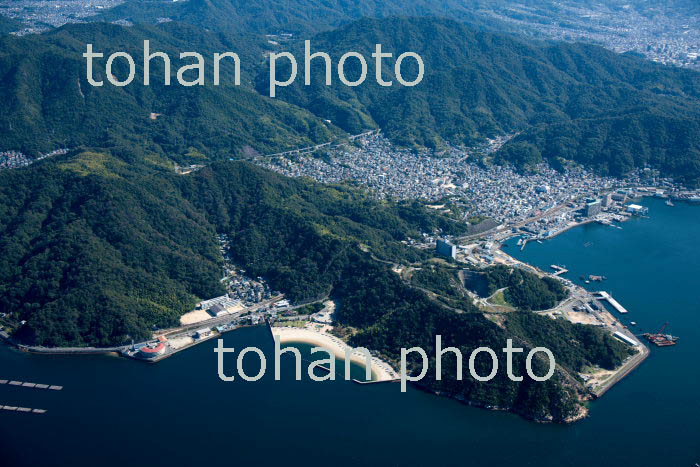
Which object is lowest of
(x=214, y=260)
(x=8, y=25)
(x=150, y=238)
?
(x=214, y=260)

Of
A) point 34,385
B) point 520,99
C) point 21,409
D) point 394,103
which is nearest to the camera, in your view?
point 21,409

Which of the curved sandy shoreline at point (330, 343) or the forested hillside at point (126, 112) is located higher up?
the forested hillside at point (126, 112)

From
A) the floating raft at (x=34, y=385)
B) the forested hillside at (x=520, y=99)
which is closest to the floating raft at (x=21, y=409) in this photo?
the floating raft at (x=34, y=385)

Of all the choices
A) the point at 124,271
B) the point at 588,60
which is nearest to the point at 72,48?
the point at 124,271

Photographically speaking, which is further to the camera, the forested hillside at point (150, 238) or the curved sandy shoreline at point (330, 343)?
the forested hillside at point (150, 238)

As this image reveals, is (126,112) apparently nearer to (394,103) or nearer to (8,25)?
(394,103)

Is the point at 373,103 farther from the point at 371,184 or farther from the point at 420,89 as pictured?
the point at 371,184

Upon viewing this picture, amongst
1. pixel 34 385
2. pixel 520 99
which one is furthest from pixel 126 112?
pixel 520 99

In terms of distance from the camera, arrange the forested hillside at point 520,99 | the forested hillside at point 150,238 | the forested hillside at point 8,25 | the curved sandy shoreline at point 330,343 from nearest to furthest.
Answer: the curved sandy shoreline at point 330,343, the forested hillside at point 150,238, the forested hillside at point 520,99, the forested hillside at point 8,25

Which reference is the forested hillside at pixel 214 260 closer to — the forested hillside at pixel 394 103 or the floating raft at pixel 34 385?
the floating raft at pixel 34 385
